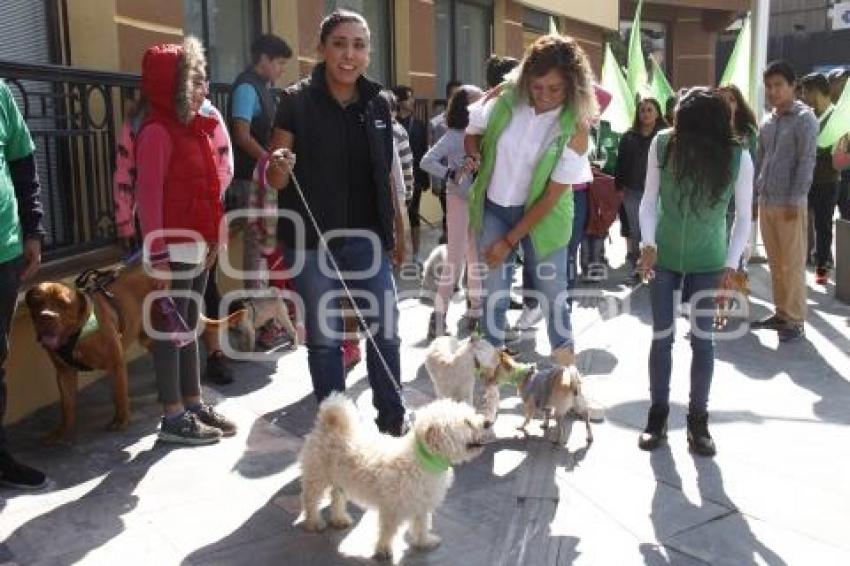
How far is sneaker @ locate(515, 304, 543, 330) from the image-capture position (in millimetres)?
6883

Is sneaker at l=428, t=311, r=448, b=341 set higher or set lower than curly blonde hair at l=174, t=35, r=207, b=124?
lower

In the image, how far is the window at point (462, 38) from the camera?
43.5 feet

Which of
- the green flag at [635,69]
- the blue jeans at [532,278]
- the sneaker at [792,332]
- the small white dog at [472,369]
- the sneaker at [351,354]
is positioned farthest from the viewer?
the green flag at [635,69]

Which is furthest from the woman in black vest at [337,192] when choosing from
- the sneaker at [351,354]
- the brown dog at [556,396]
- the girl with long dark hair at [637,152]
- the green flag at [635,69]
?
the green flag at [635,69]

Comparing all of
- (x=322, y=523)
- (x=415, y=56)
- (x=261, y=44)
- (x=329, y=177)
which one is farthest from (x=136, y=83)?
(x=415, y=56)

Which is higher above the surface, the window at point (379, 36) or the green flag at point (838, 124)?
the window at point (379, 36)

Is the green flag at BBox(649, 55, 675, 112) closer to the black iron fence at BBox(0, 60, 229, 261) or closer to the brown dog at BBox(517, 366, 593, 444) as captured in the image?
the black iron fence at BBox(0, 60, 229, 261)

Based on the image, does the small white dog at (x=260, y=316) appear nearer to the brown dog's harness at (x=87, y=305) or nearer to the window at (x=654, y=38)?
the brown dog's harness at (x=87, y=305)

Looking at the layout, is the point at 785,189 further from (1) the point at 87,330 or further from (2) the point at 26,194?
(2) the point at 26,194

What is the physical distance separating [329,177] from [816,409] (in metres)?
3.19

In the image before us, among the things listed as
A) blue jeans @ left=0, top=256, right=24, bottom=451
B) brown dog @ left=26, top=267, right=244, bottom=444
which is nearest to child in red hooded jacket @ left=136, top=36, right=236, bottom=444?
brown dog @ left=26, top=267, right=244, bottom=444

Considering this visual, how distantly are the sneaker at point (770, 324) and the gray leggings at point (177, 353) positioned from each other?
451cm

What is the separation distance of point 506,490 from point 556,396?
2.03 feet

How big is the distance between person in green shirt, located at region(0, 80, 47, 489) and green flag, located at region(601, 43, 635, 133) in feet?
23.9
